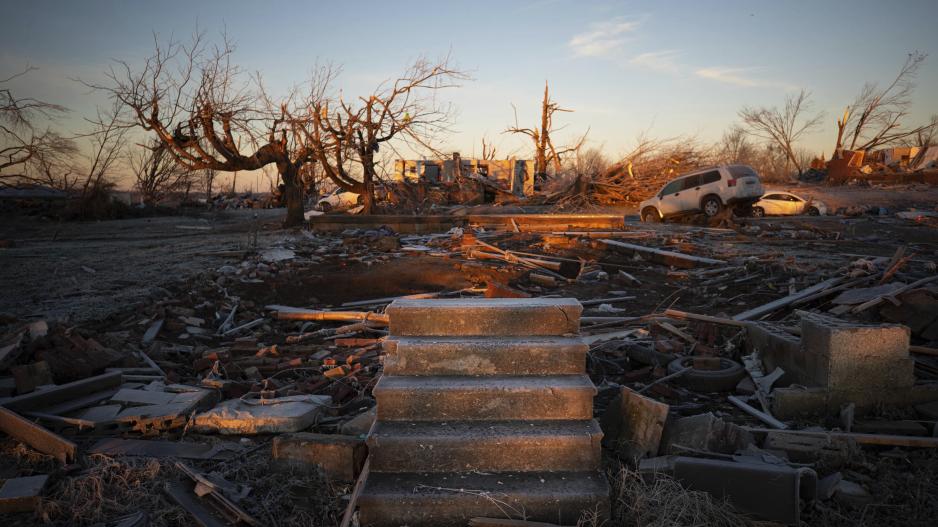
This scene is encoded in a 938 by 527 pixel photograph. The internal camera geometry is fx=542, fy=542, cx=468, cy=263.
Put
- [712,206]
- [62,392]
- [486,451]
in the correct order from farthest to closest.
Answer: [712,206], [62,392], [486,451]

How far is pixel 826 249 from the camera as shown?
1192cm

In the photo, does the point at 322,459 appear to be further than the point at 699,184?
No

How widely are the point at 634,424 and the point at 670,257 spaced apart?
814cm

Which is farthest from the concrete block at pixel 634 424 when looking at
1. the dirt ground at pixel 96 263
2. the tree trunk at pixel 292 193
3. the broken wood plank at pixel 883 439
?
the tree trunk at pixel 292 193

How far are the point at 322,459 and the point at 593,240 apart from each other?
35.8 ft

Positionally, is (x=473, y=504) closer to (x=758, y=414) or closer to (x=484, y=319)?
(x=484, y=319)

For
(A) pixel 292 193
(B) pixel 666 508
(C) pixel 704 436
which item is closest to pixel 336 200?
(A) pixel 292 193

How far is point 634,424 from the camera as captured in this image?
379 cm

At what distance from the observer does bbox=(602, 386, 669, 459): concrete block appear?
366 centimetres

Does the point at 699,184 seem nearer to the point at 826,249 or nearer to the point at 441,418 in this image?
the point at 826,249

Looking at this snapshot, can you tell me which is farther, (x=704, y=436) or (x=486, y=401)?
(x=704, y=436)

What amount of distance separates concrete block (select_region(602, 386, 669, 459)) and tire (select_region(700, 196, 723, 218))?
15675 millimetres

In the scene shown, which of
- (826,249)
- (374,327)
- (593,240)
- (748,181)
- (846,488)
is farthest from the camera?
(748,181)

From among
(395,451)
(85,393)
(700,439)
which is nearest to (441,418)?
(395,451)
